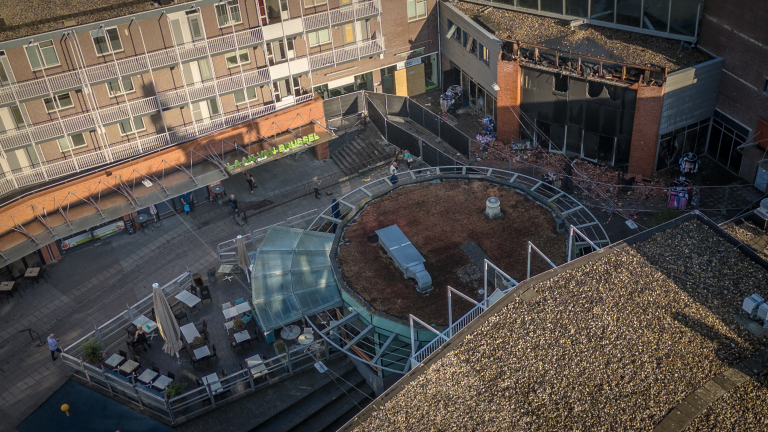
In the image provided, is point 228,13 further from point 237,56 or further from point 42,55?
point 42,55

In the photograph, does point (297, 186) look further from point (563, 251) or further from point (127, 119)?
point (563, 251)

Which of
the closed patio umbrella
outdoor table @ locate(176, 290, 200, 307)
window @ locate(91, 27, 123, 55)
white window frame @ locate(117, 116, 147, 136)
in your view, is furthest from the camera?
white window frame @ locate(117, 116, 147, 136)

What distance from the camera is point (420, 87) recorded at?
238ft

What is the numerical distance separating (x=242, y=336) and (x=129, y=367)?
21.7 ft

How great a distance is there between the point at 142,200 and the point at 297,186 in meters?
12.0

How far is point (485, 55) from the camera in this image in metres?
63.7

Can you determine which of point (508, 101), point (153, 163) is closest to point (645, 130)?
point (508, 101)

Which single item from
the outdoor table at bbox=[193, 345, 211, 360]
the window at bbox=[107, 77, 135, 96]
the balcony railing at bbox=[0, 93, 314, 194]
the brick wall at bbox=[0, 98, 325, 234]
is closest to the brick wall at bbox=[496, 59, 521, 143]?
the brick wall at bbox=[0, 98, 325, 234]

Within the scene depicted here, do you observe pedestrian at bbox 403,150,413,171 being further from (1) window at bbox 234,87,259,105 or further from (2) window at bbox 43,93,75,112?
(2) window at bbox 43,93,75,112

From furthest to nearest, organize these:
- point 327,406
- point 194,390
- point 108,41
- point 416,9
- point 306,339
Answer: point 416,9, point 108,41, point 306,339, point 327,406, point 194,390

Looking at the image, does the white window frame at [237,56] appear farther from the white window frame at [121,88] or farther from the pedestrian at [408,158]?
the pedestrian at [408,158]

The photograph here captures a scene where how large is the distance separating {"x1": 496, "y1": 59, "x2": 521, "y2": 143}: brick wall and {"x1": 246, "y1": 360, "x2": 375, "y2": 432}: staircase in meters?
26.5

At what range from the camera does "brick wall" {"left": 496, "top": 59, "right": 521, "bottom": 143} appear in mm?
60312

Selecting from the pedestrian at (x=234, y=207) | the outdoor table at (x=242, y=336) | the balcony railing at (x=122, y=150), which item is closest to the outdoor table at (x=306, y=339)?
the outdoor table at (x=242, y=336)
